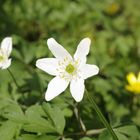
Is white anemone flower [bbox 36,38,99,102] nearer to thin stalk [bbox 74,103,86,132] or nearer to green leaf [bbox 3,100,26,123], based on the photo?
green leaf [bbox 3,100,26,123]

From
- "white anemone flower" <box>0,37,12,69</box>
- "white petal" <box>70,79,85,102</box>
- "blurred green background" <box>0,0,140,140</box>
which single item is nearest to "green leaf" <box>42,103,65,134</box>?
"blurred green background" <box>0,0,140,140</box>

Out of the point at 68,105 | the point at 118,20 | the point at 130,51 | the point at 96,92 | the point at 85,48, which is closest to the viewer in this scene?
the point at 85,48

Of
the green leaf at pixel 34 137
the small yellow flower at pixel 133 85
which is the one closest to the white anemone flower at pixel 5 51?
the green leaf at pixel 34 137

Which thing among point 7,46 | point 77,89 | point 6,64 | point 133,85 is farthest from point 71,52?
point 77,89

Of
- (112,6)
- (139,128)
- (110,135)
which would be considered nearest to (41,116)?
(110,135)

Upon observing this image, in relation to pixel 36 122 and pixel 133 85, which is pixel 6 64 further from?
pixel 133 85

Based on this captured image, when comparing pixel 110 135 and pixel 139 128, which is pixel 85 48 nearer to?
pixel 110 135
